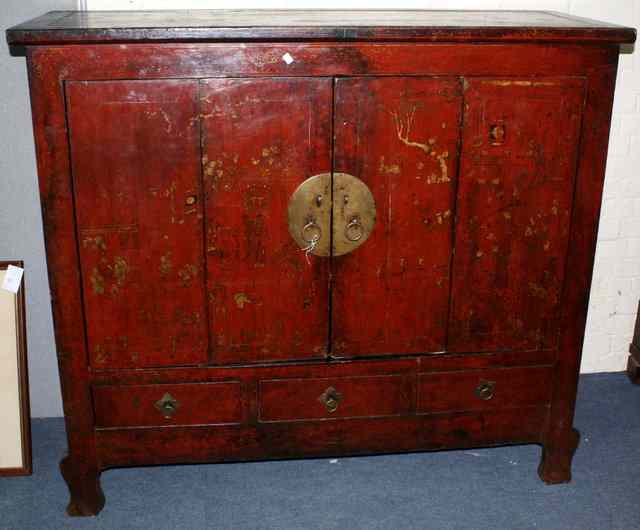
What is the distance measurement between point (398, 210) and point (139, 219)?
0.74 metres

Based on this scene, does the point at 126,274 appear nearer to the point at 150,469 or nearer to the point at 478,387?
the point at 150,469

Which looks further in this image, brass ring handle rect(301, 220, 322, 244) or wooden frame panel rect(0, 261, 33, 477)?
wooden frame panel rect(0, 261, 33, 477)

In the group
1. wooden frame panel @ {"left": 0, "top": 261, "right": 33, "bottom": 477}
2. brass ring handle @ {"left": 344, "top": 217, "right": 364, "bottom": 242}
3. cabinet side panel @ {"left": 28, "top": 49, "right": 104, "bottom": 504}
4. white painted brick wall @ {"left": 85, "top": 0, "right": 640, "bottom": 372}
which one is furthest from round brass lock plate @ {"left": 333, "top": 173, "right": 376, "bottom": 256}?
wooden frame panel @ {"left": 0, "top": 261, "right": 33, "bottom": 477}

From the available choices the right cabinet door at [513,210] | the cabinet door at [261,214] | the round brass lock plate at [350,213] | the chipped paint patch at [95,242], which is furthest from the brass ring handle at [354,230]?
the chipped paint patch at [95,242]

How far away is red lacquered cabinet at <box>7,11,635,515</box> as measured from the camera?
2121mm

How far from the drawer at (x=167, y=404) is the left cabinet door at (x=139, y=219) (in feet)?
0.30

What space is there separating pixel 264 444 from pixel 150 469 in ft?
1.68

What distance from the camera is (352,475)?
2.74 m

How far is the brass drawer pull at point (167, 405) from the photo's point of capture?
2426 millimetres

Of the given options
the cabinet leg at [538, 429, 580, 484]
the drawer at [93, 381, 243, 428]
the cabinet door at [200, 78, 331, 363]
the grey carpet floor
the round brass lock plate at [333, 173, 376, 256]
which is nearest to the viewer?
the cabinet door at [200, 78, 331, 363]

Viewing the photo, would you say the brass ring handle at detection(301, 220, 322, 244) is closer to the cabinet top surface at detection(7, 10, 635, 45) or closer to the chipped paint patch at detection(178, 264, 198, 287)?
the chipped paint patch at detection(178, 264, 198, 287)

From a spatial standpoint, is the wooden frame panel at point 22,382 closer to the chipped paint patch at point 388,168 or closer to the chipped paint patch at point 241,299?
the chipped paint patch at point 241,299

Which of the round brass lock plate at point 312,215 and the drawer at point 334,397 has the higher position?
the round brass lock plate at point 312,215

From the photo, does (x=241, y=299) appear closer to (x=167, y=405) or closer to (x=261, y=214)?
(x=261, y=214)
